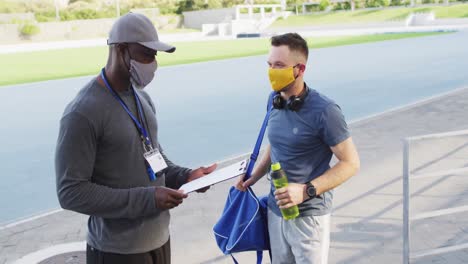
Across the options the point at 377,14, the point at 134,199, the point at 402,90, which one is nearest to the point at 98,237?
the point at 134,199

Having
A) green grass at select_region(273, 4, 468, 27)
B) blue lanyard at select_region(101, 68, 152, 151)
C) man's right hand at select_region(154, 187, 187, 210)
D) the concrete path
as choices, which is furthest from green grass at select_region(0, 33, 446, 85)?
green grass at select_region(273, 4, 468, 27)

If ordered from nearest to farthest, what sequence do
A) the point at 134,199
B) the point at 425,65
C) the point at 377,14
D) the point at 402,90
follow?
the point at 134,199 < the point at 402,90 < the point at 425,65 < the point at 377,14

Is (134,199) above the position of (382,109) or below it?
above

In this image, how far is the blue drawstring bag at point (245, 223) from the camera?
12.3 ft

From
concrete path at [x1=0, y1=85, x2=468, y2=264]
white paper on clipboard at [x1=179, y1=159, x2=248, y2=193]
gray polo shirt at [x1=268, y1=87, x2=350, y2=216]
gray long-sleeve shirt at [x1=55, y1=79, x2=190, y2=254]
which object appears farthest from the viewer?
concrete path at [x1=0, y1=85, x2=468, y2=264]

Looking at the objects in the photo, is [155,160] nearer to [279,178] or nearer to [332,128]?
[279,178]

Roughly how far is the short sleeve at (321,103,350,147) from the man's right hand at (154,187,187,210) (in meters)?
0.98

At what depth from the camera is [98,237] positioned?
118 inches

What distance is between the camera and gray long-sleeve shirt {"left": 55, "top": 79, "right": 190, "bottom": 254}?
2695 mm

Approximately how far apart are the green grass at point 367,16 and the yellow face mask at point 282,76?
57151mm

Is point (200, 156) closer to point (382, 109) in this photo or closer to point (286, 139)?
point (382, 109)

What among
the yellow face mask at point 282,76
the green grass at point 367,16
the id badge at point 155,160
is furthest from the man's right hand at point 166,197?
the green grass at point 367,16

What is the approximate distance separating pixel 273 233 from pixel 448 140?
7.30 metres

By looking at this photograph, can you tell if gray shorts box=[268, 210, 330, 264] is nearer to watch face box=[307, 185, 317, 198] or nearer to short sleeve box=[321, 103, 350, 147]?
watch face box=[307, 185, 317, 198]
